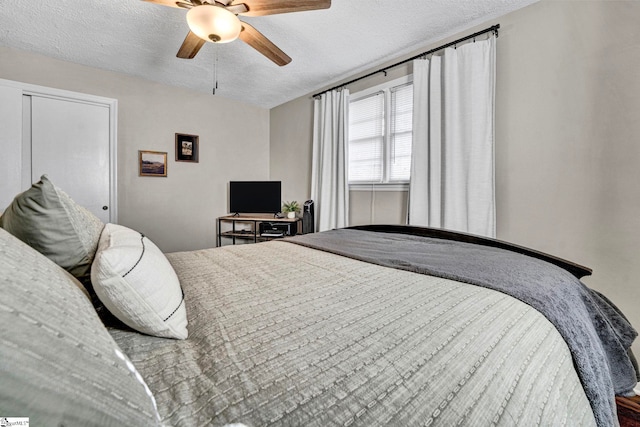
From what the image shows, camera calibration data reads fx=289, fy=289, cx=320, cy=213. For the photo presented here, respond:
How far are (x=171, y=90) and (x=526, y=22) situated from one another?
3.86 meters

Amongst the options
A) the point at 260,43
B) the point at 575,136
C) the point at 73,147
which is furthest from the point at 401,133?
the point at 73,147

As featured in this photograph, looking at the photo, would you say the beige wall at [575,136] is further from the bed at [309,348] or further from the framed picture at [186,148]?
the framed picture at [186,148]

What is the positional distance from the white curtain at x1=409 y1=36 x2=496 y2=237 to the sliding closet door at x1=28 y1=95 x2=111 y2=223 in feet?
11.2

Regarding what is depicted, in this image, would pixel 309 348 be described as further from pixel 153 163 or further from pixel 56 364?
pixel 153 163

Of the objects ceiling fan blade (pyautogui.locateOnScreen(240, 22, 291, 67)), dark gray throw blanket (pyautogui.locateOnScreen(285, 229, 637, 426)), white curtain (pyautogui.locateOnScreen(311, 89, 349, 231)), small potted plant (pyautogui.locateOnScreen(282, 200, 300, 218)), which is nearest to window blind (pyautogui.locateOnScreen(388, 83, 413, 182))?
white curtain (pyautogui.locateOnScreen(311, 89, 349, 231))

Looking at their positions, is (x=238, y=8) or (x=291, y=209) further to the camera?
(x=291, y=209)

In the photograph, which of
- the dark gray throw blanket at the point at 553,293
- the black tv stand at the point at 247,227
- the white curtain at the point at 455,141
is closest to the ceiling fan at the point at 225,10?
the white curtain at the point at 455,141

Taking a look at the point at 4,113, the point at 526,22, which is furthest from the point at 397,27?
the point at 4,113

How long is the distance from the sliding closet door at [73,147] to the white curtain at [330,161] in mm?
2466

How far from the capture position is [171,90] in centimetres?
379

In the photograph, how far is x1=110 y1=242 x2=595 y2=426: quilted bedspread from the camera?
0.46m

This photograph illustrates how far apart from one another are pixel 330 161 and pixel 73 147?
2855 mm

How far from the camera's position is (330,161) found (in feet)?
12.0

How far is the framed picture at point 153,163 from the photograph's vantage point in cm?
361
